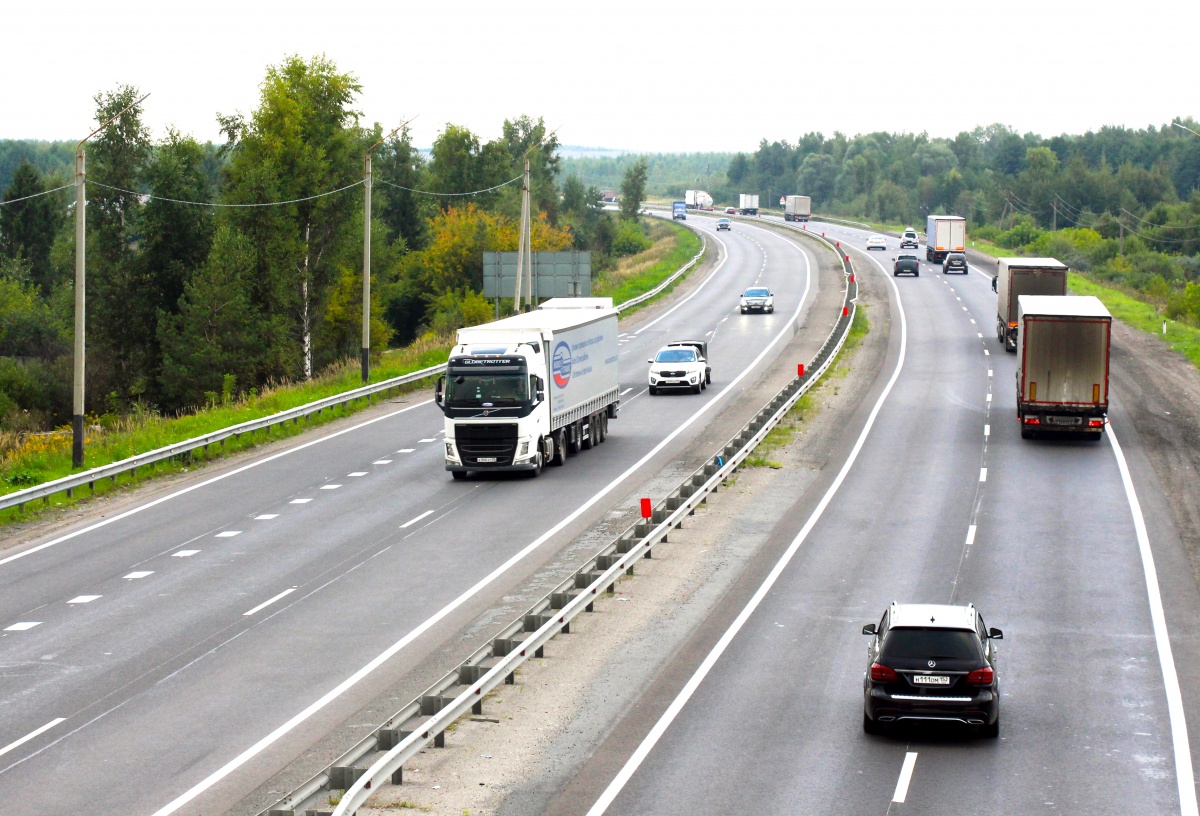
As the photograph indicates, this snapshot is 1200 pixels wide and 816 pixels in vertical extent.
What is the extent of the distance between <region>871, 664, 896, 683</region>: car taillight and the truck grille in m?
19.0

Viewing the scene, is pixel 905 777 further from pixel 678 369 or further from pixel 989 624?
pixel 678 369

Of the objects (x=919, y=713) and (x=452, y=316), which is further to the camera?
(x=452, y=316)

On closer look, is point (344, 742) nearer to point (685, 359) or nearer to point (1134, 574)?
point (1134, 574)

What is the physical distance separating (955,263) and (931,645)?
81.2 m

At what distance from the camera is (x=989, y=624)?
862 inches

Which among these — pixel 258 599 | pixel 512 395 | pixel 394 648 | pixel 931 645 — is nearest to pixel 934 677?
pixel 931 645

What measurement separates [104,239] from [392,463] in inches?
1664

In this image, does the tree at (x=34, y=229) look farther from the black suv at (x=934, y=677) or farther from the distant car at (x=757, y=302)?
the black suv at (x=934, y=677)

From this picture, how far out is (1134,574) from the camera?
2520cm

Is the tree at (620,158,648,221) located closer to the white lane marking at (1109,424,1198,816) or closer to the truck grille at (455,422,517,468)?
the truck grille at (455,422,517,468)

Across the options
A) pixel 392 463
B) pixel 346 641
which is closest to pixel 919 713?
pixel 346 641

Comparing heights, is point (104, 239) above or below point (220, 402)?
above

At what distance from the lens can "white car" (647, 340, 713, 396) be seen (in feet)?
162

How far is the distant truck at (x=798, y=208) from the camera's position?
160375 mm
